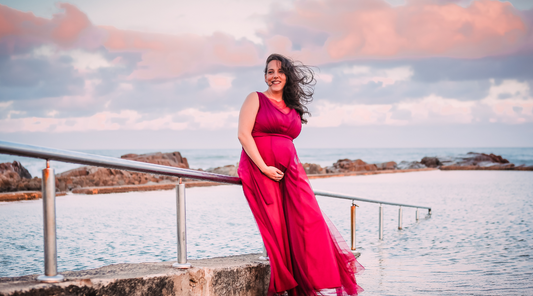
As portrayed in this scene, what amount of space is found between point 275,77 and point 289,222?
2.89 feet

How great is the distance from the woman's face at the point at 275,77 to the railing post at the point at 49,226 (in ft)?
4.51

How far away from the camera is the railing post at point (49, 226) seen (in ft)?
5.12

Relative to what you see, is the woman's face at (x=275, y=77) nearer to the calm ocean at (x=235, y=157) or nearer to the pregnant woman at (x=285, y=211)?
the pregnant woman at (x=285, y=211)

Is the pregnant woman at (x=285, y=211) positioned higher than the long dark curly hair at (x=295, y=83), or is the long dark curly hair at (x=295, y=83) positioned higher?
the long dark curly hair at (x=295, y=83)

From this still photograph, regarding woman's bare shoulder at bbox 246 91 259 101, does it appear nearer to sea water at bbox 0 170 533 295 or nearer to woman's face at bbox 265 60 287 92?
woman's face at bbox 265 60 287 92

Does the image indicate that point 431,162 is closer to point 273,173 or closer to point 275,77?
point 275,77

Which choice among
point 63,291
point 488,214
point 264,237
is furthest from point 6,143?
point 488,214

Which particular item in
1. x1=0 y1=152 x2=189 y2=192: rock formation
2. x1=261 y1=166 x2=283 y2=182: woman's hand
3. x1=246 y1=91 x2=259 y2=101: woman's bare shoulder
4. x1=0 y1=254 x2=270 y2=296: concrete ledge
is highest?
x1=246 y1=91 x2=259 y2=101: woman's bare shoulder

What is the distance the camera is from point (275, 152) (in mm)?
2432

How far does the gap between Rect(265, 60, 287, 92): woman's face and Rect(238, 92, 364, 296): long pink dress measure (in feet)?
0.39

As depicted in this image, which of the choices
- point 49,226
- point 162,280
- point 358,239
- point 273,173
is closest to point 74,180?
point 358,239

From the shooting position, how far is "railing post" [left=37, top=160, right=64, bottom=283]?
1.56 m

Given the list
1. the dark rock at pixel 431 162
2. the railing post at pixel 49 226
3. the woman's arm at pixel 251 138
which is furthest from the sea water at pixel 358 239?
the dark rock at pixel 431 162

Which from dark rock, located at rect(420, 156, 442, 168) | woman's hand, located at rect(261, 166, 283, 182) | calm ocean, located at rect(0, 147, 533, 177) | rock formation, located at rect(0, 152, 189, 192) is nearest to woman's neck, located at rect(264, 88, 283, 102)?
woman's hand, located at rect(261, 166, 283, 182)
